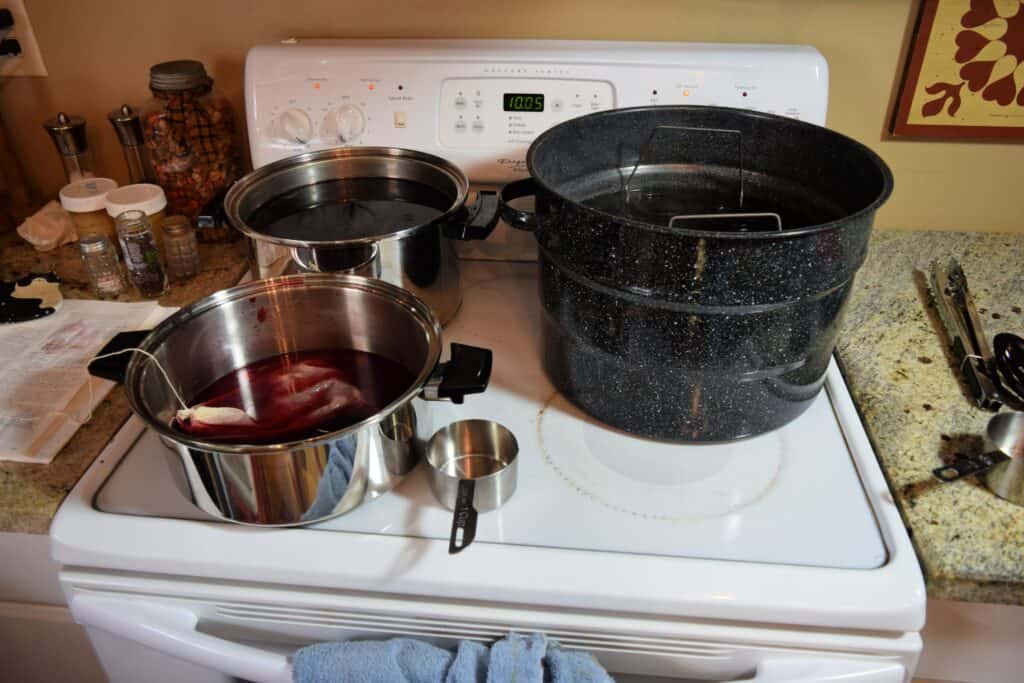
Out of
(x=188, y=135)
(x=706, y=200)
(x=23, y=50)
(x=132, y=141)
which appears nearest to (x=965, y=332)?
(x=706, y=200)

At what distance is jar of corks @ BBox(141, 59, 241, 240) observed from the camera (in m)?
1.04

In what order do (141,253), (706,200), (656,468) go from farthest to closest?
(141,253), (706,200), (656,468)

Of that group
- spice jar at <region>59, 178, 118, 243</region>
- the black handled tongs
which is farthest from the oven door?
spice jar at <region>59, 178, 118, 243</region>

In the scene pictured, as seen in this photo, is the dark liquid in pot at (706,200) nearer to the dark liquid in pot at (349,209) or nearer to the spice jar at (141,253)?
the dark liquid in pot at (349,209)

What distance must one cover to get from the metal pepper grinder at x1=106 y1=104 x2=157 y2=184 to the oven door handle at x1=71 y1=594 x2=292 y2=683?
67 cm

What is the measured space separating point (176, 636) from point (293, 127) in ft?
2.08

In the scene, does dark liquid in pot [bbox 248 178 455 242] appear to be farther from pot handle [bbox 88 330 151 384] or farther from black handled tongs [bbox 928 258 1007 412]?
black handled tongs [bbox 928 258 1007 412]

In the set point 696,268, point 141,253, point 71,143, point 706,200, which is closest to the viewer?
point 696,268

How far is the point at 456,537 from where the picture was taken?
0.66 meters

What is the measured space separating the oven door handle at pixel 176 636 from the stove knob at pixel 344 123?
608mm

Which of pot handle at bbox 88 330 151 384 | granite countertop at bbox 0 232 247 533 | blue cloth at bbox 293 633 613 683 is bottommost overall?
blue cloth at bbox 293 633 613 683

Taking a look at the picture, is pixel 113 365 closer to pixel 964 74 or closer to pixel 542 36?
pixel 542 36

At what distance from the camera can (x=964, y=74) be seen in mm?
1019

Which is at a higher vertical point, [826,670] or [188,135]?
[188,135]
